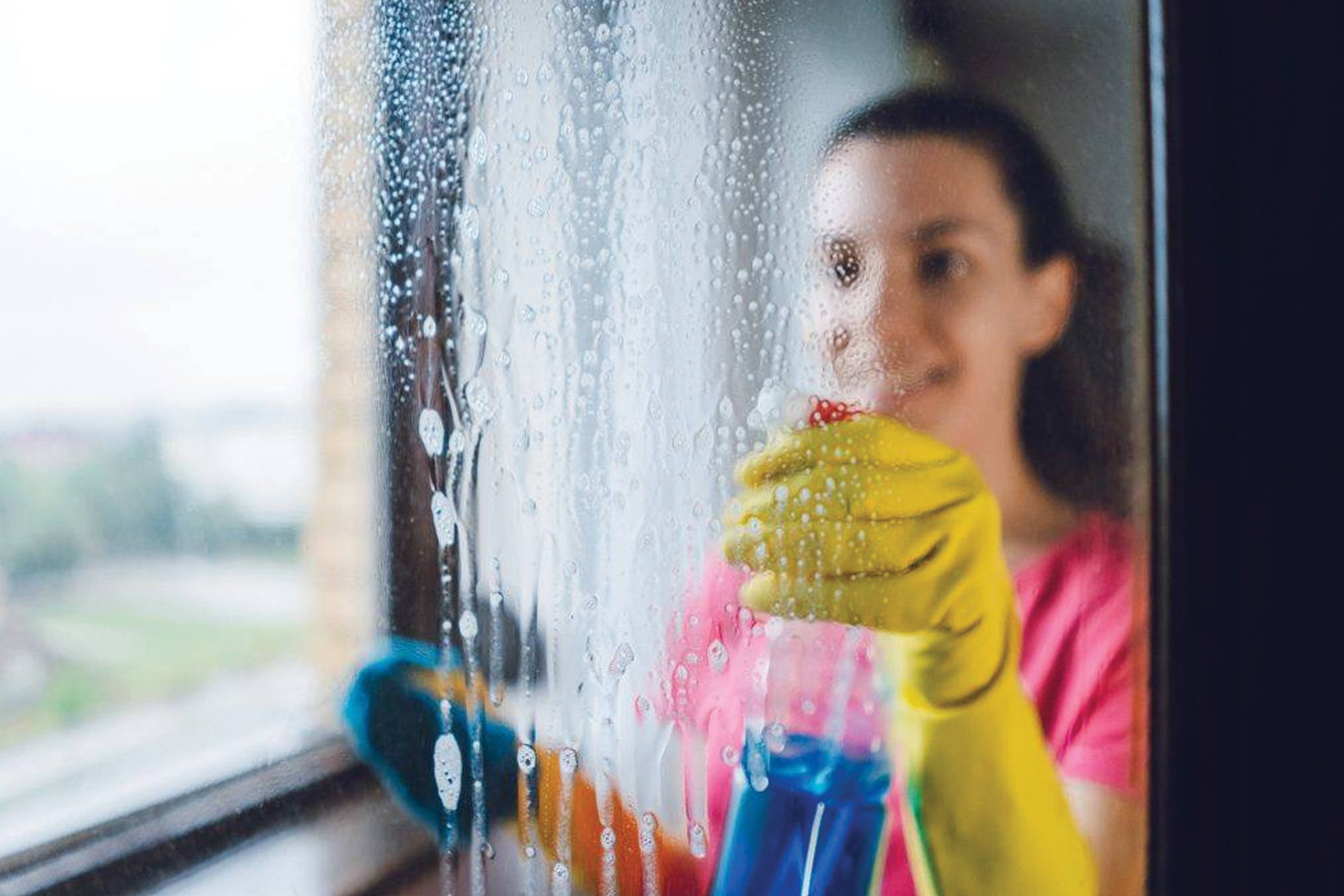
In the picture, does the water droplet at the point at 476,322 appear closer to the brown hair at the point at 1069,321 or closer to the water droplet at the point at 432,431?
the water droplet at the point at 432,431

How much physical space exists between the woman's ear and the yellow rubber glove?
0.06 m

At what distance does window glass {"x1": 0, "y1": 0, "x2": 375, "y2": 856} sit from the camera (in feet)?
2.04

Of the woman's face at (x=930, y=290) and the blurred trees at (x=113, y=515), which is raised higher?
the woman's face at (x=930, y=290)

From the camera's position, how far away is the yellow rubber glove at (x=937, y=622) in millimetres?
429

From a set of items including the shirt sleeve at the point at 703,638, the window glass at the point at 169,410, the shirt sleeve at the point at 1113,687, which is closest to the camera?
the shirt sleeve at the point at 1113,687

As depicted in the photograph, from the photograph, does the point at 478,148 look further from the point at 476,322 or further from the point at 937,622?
the point at 937,622

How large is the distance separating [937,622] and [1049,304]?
15 cm

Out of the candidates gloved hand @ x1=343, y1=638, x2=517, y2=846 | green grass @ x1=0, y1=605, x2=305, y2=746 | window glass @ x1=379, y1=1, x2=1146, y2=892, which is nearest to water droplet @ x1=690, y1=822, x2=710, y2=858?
window glass @ x1=379, y1=1, x2=1146, y2=892

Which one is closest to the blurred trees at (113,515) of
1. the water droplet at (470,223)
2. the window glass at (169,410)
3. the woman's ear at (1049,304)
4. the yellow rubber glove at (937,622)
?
A: the window glass at (169,410)

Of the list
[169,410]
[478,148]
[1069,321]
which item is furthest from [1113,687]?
[169,410]

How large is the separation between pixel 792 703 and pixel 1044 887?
0.44ft

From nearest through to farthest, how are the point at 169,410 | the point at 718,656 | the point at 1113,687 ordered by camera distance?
the point at 1113,687, the point at 718,656, the point at 169,410

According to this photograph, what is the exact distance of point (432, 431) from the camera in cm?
57

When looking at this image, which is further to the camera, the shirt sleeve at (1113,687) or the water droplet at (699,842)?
the water droplet at (699,842)
